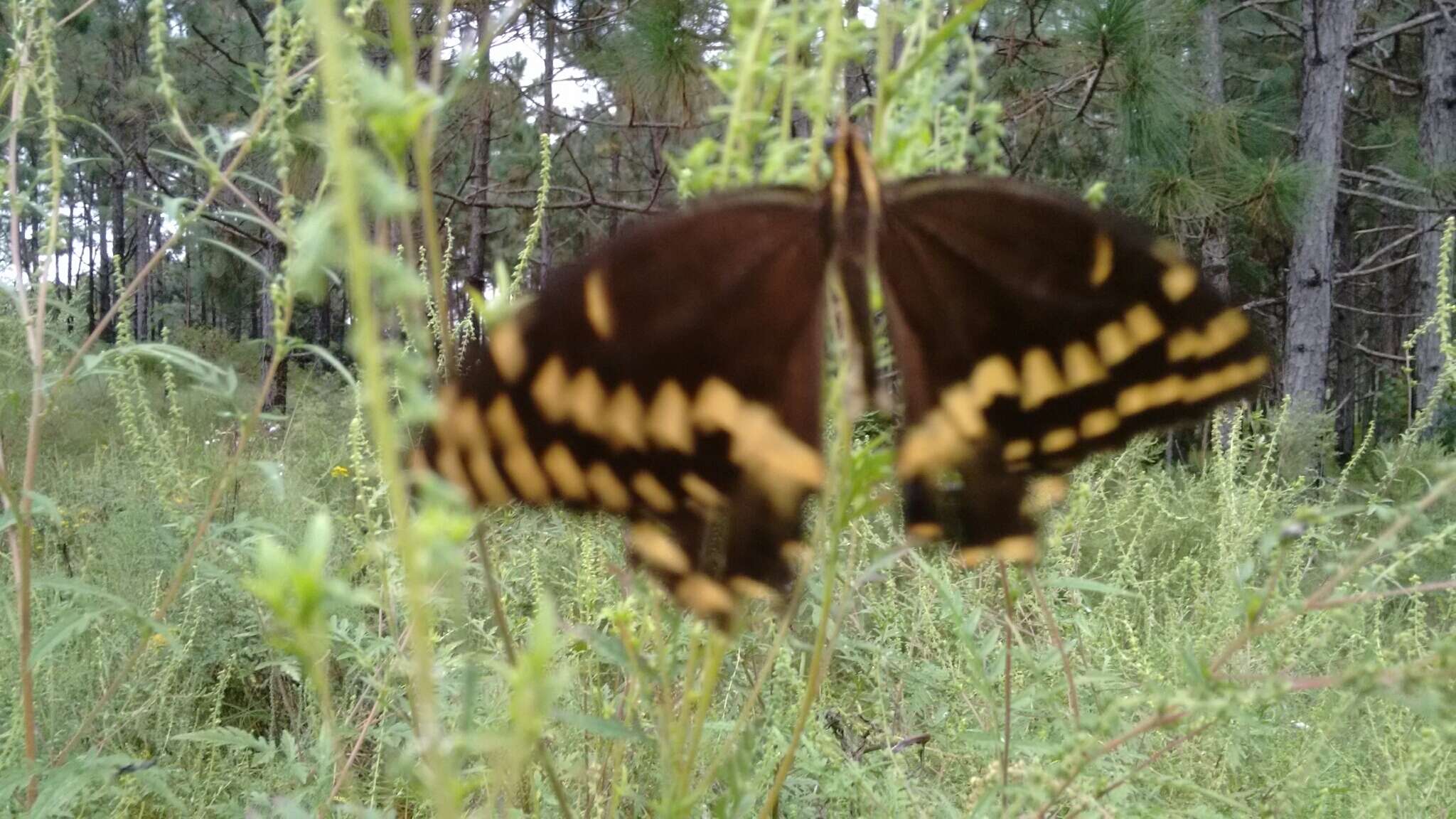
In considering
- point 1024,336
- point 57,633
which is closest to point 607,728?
point 1024,336

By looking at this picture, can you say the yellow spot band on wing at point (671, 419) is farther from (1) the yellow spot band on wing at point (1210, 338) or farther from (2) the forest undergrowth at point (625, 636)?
(1) the yellow spot band on wing at point (1210, 338)

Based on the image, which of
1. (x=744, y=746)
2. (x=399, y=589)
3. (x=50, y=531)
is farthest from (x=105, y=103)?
(x=744, y=746)

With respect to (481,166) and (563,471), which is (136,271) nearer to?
(481,166)

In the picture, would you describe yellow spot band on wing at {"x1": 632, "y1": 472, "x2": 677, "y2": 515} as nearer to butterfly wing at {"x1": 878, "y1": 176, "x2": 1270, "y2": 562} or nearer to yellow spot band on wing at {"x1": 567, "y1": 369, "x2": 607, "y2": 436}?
yellow spot band on wing at {"x1": 567, "y1": 369, "x2": 607, "y2": 436}

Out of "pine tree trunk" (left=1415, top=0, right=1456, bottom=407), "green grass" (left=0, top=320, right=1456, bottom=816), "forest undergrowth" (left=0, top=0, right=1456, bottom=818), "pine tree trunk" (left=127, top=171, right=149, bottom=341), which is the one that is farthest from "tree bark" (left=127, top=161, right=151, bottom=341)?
"pine tree trunk" (left=1415, top=0, right=1456, bottom=407)

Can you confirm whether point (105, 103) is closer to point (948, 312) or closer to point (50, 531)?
point (50, 531)

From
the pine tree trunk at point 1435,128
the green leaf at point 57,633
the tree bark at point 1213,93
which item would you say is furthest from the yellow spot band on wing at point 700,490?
the pine tree trunk at point 1435,128
